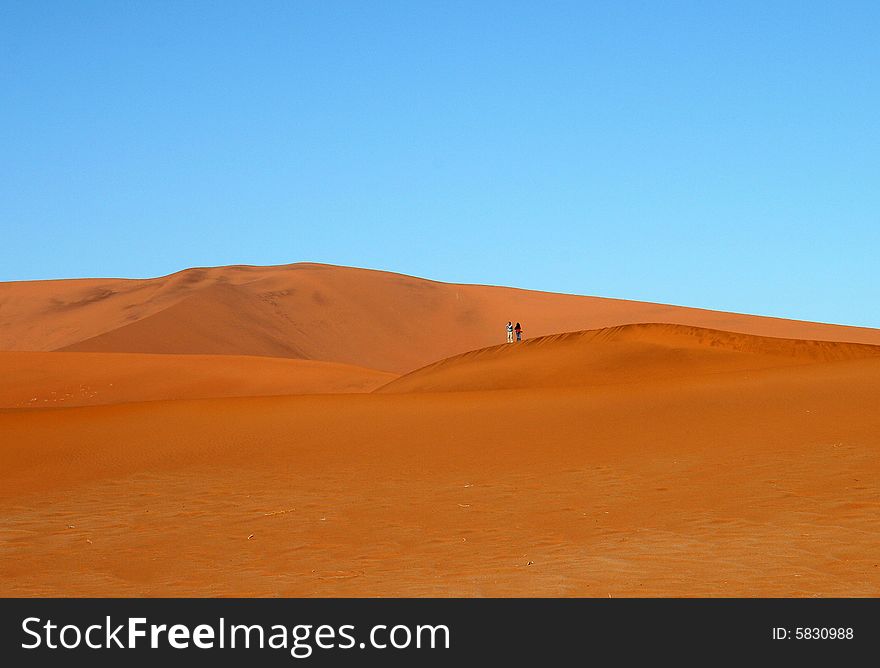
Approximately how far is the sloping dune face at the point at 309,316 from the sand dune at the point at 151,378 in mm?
19625

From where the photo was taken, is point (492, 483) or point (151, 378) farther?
point (151, 378)

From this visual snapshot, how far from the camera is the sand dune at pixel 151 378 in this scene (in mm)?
31609

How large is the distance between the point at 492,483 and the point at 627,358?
1327 cm

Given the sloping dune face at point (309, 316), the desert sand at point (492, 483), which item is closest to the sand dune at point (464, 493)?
the desert sand at point (492, 483)

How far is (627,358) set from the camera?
23953mm

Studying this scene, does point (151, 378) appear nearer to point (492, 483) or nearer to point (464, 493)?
point (492, 483)

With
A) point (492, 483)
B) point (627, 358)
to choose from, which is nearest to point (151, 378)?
point (627, 358)

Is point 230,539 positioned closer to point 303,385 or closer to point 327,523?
point 327,523

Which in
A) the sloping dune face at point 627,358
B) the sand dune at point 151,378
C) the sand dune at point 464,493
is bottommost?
the sand dune at point 464,493

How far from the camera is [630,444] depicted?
43.0 ft

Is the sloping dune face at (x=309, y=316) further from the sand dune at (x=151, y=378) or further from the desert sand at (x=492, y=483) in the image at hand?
the desert sand at (x=492, y=483)
